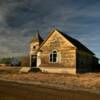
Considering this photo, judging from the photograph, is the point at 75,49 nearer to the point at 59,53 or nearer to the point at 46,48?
the point at 59,53

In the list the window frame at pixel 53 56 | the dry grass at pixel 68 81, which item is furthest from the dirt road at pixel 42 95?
the window frame at pixel 53 56

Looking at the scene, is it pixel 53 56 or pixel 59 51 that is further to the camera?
pixel 53 56

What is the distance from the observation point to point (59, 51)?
35.2 meters

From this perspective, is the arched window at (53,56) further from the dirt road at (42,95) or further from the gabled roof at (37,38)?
the dirt road at (42,95)

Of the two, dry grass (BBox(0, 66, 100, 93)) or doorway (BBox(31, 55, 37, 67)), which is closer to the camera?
dry grass (BBox(0, 66, 100, 93))

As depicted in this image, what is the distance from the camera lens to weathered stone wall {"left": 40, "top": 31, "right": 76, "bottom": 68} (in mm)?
34156

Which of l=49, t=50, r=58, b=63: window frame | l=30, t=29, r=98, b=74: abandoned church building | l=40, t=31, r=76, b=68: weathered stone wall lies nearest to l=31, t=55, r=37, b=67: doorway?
l=30, t=29, r=98, b=74: abandoned church building

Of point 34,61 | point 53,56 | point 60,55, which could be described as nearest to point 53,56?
point 53,56

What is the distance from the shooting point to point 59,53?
1383 inches

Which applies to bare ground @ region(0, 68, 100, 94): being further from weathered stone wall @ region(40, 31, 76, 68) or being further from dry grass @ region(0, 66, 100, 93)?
weathered stone wall @ region(40, 31, 76, 68)

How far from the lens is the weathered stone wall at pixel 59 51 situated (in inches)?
1345

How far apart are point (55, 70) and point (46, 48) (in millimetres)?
4113

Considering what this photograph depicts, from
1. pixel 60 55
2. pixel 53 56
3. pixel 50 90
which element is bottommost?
pixel 50 90

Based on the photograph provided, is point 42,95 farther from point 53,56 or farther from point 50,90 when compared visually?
point 53,56
